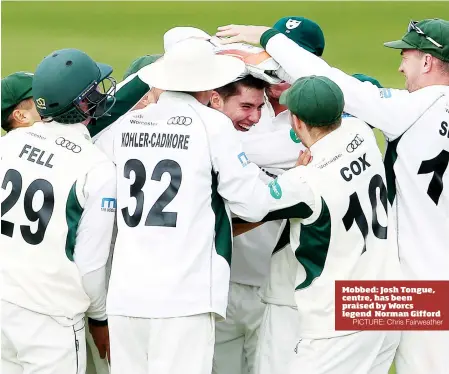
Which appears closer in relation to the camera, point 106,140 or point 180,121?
point 180,121

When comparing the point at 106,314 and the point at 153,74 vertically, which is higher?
the point at 153,74

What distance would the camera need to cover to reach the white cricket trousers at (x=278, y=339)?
5.09m

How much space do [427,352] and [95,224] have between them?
1855mm

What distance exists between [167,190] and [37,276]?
2.64 feet

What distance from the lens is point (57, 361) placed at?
4.86m

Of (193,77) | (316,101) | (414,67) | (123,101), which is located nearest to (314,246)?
(316,101)

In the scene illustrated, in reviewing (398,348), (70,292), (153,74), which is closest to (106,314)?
(70,292)

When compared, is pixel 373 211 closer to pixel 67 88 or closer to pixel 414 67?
pixel 414 67

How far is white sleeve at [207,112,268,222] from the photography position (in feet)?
Result: 15.2

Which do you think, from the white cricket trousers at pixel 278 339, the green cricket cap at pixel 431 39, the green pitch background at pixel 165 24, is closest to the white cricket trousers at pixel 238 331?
the white cricket trousers at pixel 278 339

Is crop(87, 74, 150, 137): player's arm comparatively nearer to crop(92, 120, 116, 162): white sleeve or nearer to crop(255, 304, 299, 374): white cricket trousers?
crop(92, 120, 116, 162): white sleeve

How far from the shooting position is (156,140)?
470 cm

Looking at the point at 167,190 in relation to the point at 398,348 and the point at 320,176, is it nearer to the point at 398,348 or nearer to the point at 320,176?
the point at 320,176
